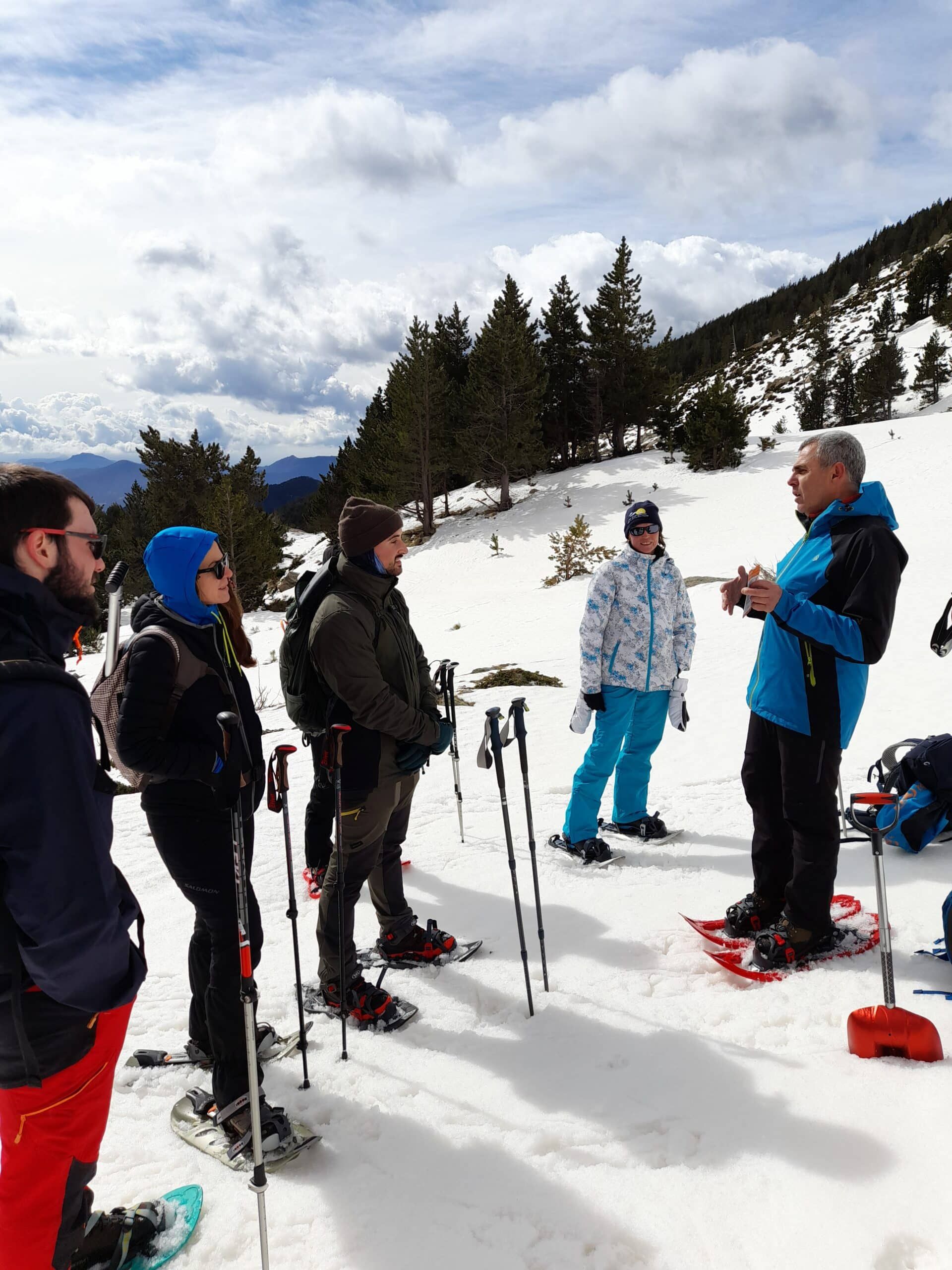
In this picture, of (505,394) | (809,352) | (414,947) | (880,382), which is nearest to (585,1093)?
(414,947)

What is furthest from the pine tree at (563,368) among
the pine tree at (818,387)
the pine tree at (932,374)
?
the pine tree at (932,374)

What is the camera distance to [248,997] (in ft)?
7.66

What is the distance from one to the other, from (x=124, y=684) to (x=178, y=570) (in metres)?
0.45

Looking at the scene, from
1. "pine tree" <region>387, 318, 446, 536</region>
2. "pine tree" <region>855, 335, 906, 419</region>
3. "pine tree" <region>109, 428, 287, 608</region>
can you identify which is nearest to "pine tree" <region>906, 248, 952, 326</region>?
"pine tree" <region>855, 335, 906, 419</region>

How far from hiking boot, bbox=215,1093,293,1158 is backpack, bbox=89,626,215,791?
122 centimetres

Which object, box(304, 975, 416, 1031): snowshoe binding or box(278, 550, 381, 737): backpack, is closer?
box(304, 975, 416, 1031): snowshoe binding

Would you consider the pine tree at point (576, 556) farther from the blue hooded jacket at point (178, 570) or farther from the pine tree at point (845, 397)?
the pine tree at point (845, 397)

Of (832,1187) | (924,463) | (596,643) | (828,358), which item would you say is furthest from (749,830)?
(828,358)

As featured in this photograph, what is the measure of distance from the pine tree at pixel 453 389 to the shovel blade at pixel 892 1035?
27.0 meters

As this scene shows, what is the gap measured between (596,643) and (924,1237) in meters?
3.19

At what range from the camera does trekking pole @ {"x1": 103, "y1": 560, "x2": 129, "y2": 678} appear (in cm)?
241

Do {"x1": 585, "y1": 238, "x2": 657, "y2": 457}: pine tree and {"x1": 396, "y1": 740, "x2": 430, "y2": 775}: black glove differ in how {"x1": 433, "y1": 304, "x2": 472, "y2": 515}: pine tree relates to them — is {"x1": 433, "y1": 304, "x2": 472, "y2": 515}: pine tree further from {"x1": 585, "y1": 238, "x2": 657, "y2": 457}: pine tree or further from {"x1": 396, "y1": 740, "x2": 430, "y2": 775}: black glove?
{"x1": 396, "y1": 740, "x2": 430, "y2": 775}: black glove

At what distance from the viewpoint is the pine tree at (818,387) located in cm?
3925

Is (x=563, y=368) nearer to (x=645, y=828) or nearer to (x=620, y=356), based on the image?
(x=620, y=356)
